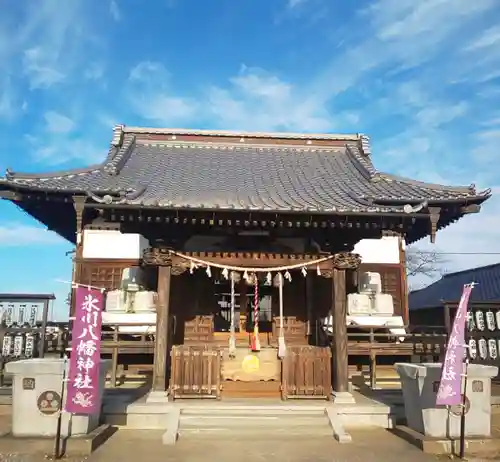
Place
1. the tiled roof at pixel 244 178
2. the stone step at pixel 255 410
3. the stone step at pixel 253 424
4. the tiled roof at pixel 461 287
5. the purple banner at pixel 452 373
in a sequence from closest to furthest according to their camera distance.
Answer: the purple banner at pixel 452 373, the stone step at pixel 253 424, the stone step at pixel 255 410, the tiled roof at pixel 244 178, the tiled roof at pixel 461 287

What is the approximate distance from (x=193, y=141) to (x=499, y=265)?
22.1 metres

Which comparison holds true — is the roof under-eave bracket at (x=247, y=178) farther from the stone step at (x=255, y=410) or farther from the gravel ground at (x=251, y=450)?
the gravel ground at (x=251, y=450)

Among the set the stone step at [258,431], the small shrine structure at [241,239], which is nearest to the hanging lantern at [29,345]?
the small shrine structure at [241,239]

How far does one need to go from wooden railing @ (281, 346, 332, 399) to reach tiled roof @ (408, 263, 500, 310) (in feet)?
50.1

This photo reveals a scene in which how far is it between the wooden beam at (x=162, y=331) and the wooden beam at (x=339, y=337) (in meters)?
3.56

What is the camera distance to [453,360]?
6719 mm

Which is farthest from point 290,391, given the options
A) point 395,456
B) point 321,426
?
point 395,456

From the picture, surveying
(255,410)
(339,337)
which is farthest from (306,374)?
(255,410)

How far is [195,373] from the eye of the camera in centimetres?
907

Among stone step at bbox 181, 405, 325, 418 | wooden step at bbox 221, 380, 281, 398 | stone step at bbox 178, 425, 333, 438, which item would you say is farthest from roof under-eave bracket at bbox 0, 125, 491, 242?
stone step at bbox 178, 425, 333, 438

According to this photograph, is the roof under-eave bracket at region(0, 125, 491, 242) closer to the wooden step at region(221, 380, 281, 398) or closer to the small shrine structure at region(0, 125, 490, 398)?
the small shrine structure at region(0, 125, 490, 398)

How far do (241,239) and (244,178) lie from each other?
2.84m

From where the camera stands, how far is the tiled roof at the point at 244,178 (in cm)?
945

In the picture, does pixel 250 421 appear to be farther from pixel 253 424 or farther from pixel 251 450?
pixel 251 450
